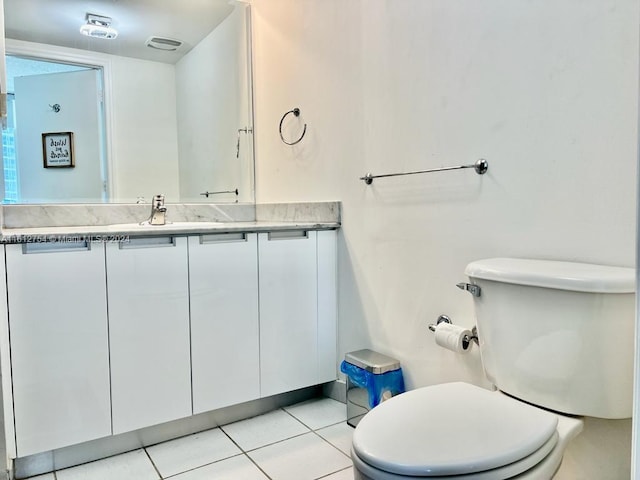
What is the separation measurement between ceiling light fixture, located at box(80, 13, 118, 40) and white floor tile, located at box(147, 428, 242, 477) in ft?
5.89

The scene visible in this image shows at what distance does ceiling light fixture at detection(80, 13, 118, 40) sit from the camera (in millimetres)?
1996

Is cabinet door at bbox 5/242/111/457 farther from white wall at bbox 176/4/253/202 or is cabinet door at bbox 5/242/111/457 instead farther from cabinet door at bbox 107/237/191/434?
white wall at bbox 176/4/253/202

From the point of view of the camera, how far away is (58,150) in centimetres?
189

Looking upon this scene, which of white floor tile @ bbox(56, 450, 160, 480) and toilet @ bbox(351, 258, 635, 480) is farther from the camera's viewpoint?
white floor tile @ bbox(56, 450, 160, 480)

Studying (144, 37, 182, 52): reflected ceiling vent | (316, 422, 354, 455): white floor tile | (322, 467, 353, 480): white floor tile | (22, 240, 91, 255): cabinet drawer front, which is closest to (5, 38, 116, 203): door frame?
(144, 37, 182, 52): reflected ceiling vent

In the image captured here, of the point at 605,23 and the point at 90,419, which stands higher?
the point at 605,23

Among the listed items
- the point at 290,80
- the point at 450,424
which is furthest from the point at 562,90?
the point at 290,80

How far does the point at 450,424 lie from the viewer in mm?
944

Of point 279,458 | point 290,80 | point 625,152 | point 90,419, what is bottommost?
point 279,458

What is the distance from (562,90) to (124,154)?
182 cm

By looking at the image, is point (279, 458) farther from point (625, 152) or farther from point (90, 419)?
point (625, 152)

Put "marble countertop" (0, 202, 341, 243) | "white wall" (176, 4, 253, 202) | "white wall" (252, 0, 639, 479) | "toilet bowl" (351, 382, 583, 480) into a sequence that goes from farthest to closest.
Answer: "white wall" (176, 4, 253, 202), "marble countertop" (0, 202, 341, 243), "white wall" (252, 0, 639, 479), "toilet bowl" (351, 382, 583, 480)

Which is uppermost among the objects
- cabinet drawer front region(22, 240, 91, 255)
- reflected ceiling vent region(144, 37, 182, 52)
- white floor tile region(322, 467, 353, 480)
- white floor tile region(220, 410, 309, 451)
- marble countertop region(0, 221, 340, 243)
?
reflected ceiling vent region(144, 37, 182, 52)

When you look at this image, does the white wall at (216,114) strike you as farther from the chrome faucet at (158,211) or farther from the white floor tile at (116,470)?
the white floor tile at (116,470)
